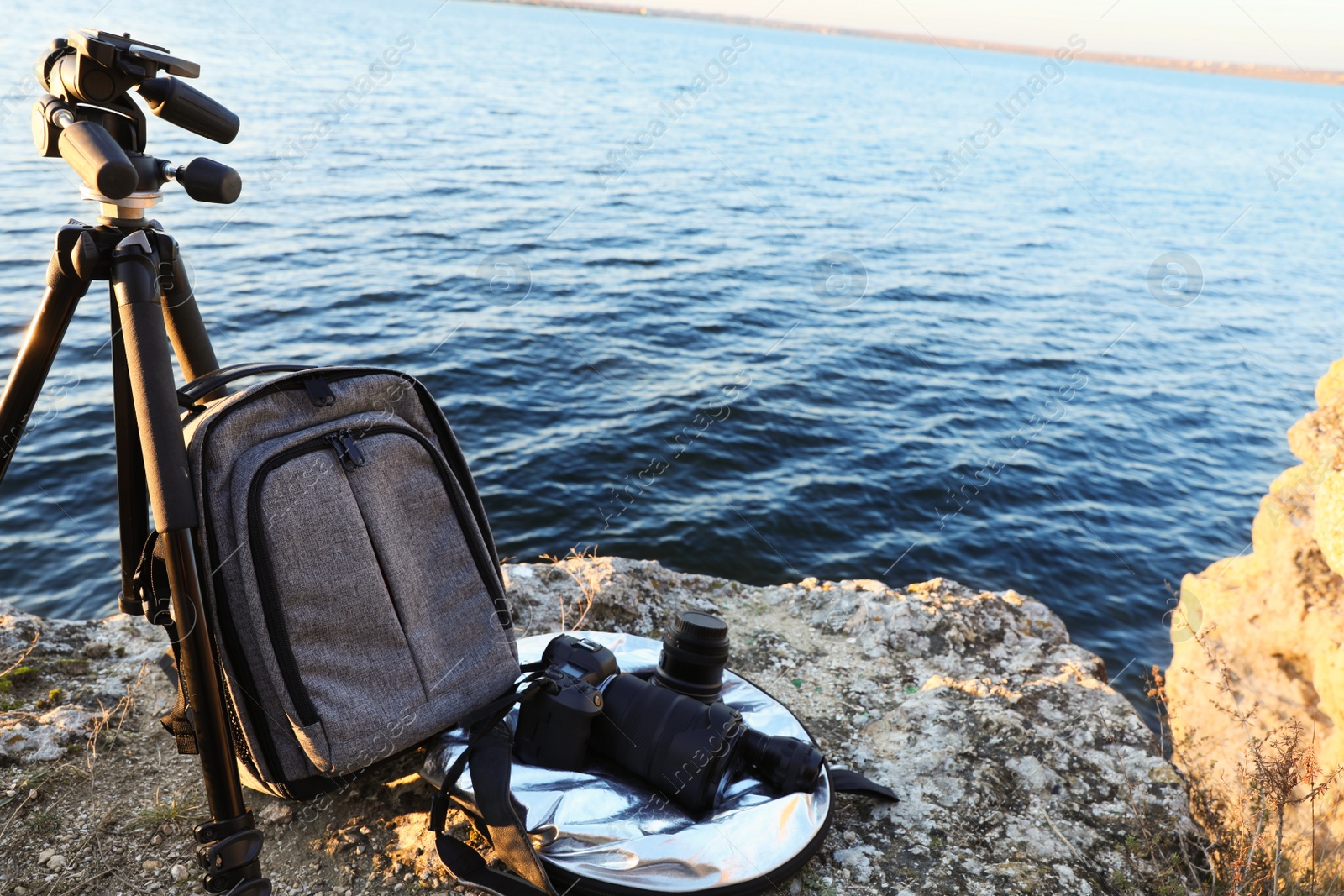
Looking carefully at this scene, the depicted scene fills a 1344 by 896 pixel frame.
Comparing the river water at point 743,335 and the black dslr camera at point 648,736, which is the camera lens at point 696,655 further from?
the river water at point 743,335

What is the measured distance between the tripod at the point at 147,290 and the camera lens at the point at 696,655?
4.08ft

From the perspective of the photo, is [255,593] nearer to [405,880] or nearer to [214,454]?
[214,454]

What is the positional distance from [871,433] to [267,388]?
771cm

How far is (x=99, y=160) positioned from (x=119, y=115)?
34 cm

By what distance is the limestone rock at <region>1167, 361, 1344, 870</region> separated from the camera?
3.34m

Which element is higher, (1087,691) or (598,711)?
(598,711)

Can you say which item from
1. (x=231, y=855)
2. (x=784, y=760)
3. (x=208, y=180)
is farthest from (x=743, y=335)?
(x=231, y=855)

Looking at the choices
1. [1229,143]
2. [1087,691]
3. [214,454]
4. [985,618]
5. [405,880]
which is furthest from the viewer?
[1229,143]

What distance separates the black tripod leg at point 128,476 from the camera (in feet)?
6.48

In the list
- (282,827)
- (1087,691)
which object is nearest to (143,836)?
(282,827)

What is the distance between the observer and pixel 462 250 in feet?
40.8

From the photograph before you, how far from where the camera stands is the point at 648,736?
7.60ft

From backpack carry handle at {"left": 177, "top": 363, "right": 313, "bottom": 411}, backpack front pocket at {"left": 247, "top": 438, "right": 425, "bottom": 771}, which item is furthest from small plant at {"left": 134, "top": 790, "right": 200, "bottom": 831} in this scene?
backpack carry handle at {"left": 177, "top": 363, "right": 313, "bottom": 411}

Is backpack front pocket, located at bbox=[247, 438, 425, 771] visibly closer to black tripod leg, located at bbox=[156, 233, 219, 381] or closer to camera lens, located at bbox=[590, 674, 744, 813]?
black tripod leg, located at bbox=[156, 233, 219, 381]
